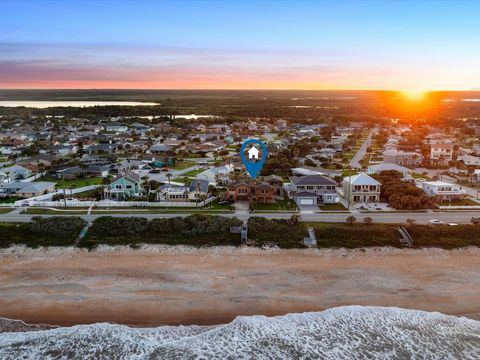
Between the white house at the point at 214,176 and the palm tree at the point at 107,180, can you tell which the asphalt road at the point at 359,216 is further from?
the white house at the point at 214,176

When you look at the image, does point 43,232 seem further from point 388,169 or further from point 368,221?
point 388,169

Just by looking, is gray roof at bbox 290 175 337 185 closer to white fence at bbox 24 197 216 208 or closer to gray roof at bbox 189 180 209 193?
gray roof at bbox 189 180 209 193

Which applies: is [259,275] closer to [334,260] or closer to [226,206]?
[334,260]

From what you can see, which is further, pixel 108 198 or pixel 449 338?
pixel 108 198

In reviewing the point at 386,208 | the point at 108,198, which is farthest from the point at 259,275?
the point at 108,198

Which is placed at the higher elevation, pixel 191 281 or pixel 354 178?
pixel 354 178

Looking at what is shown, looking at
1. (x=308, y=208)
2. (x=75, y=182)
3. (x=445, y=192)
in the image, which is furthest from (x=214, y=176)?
(x=445, y=192)

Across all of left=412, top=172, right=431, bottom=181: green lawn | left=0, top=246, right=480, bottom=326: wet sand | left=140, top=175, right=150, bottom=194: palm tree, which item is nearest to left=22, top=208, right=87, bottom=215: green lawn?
left=0, top=246, right=480, bottom=326: wet sand

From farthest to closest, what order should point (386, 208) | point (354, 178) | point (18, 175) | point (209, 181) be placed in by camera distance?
1. point (18, 175)
2. point (209, 181)
3. point (354, 178)
4. point (386, 208)
